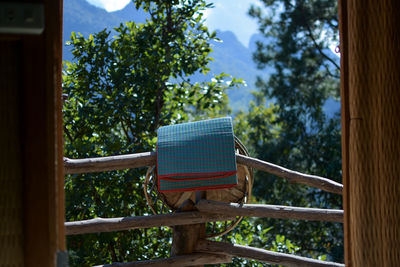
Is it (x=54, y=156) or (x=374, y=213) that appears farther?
(x=374, y=213)

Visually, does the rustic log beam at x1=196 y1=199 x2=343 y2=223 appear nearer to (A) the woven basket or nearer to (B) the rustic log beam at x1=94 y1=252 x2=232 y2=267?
(A) the woven basket

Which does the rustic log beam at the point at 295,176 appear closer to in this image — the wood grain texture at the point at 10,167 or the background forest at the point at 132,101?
the background forest at the point at 132,101

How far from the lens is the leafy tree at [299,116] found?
19.1 ft

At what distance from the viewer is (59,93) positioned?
137 cm

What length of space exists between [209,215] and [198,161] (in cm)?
31

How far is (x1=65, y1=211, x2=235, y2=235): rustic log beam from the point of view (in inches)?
96.3

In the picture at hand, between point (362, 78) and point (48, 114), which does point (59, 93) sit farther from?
point (362, 78)

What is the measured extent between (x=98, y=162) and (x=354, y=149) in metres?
1.31

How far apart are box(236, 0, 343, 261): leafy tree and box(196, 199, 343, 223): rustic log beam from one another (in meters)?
3.22

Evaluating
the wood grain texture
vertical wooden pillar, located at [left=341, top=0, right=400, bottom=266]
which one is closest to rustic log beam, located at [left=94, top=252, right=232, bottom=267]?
vertical wooden pillar, located at [left=341, top=0, right=400, bottom=266]

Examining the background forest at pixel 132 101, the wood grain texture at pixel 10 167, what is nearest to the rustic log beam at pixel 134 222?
the background forest at pixel 132 101

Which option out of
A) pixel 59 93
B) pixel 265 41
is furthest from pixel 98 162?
pixel 265 41

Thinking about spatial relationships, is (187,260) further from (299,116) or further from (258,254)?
(299,116)

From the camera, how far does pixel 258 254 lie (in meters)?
2.54
